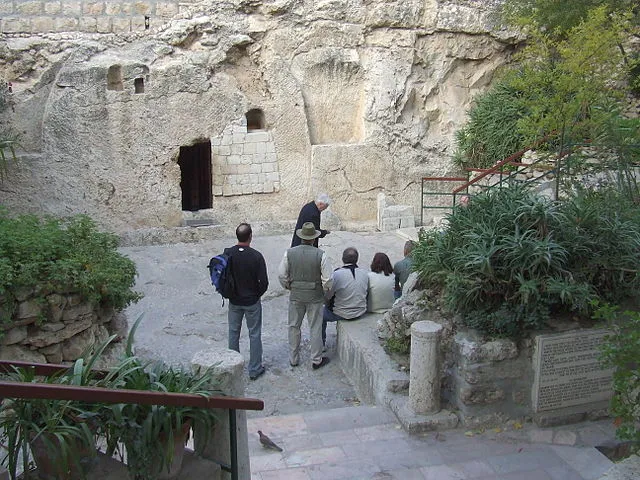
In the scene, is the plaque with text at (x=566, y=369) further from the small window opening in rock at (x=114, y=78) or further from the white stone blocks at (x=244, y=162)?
the small window opening in rock at (x=114, y=78)

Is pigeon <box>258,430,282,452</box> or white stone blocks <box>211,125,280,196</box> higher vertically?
white stone blocks <box>211,125,280,196</box>

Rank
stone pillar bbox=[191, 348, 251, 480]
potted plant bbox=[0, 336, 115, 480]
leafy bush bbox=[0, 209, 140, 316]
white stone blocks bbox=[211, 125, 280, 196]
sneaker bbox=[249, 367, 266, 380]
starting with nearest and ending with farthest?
potted plant bbox=[0, 336, 115, 480] < stone pillar bbox=[191, 348, 251, 480] < leafy bush bbox=[0, 209, 140, 316] < sneaker bbox=[249, 367, 266, 380] < white stone blocks bbox=[211, 125, 280, 196]

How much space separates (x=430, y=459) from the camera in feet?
17.2

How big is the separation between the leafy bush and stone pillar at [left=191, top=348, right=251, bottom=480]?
8.08ft

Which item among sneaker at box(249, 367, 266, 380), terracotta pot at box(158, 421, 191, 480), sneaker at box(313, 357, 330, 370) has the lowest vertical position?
sneaker at box(249, 367, 266, 380)

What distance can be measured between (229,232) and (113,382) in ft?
32.3

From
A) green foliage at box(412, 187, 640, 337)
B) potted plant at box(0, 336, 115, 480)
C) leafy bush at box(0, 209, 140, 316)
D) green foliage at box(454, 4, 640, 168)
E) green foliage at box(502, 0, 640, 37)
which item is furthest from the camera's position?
green foliage at box(502, 0, 640, 37)

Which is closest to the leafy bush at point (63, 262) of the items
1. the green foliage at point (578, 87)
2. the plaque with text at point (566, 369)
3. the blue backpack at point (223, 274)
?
the blue backpack at point (223, 274)

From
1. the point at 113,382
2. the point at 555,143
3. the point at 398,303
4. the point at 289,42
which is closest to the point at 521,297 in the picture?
the point at 398,303

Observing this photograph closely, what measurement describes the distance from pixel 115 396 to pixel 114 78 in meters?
10.5

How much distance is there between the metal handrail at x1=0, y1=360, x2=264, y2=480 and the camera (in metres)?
2.79

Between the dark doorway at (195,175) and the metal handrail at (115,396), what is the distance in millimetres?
12993

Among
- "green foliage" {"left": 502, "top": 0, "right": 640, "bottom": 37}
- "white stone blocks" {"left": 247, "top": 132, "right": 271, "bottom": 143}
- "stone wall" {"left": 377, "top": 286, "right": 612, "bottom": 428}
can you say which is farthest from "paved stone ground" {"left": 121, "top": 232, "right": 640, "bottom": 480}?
"green foliage" {"left": 502, "top": 0, "right": 640, "bottom": 37}

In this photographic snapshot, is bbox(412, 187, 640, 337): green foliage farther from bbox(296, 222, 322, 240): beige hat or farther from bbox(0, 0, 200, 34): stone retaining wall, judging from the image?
bbox(0, 0, 200, 34): stone retaining wall
